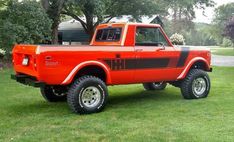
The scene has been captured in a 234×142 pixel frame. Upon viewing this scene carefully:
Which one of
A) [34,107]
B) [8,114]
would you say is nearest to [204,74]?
[34,107]

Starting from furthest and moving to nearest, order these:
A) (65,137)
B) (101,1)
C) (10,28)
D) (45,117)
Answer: (101,1), (10,28), (45,117), (65,137)

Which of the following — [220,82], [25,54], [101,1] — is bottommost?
[220,82]

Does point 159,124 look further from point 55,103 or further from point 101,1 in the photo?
point 101,1

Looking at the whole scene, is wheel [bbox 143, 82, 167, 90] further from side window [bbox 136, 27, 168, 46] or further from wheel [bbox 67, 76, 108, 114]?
wheel [bbox 67, 76, 108, 114]

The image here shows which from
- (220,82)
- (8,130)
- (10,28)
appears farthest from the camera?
(10,28)

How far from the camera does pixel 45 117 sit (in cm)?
764

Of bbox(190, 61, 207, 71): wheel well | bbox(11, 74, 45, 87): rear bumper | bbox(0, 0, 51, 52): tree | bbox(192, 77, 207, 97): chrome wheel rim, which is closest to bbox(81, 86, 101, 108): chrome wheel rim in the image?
bbox(11, 74, 45, 87): rear bumper

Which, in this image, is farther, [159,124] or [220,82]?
[220,82]

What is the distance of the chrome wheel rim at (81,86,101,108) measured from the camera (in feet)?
26.2

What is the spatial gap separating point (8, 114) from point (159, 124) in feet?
9.97

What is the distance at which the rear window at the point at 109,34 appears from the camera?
8.97m

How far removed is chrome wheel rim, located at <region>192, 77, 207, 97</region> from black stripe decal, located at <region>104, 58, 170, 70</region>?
3.43ft

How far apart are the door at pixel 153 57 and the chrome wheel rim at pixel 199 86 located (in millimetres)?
660

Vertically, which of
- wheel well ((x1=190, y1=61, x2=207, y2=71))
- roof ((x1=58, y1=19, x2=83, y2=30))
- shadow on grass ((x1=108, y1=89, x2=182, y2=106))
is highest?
roof ((x1=58, y1=19, x2=83, y2=30))
